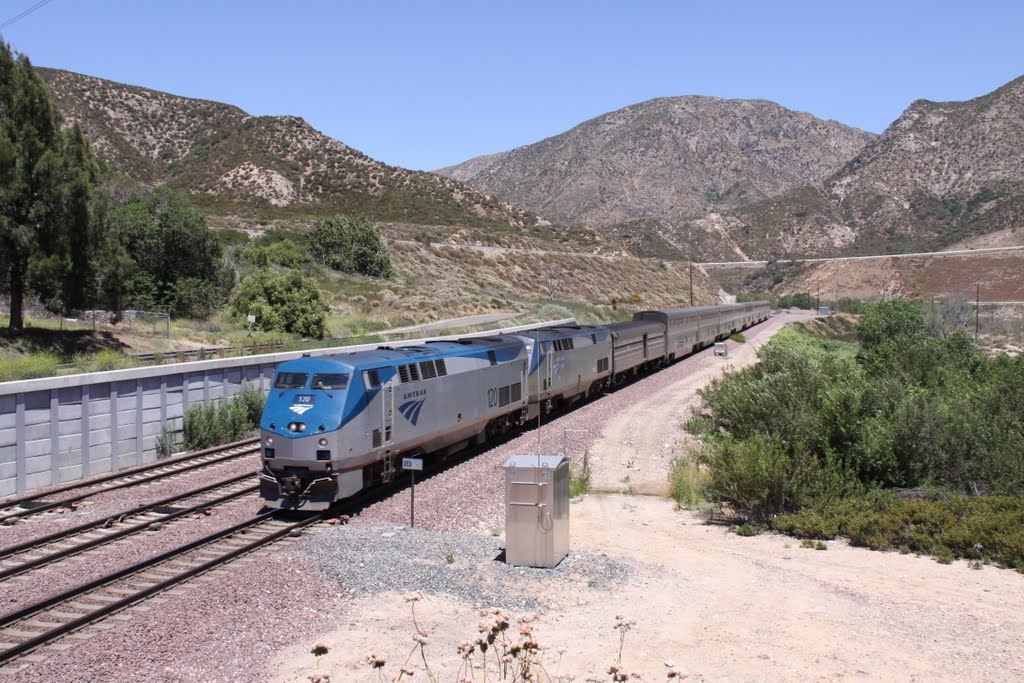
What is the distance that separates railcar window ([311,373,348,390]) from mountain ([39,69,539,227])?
7362 centimetres

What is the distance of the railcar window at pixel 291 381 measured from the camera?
16031 mm

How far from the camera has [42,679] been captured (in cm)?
895

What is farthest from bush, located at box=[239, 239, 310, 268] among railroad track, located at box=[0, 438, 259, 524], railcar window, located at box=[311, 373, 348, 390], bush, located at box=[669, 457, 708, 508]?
railcar window, located at box=[311, 373, 348, 390]

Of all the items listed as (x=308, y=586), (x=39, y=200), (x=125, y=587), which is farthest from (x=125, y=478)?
(x=39, y=200)

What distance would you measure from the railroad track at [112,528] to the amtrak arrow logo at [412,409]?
3533mm

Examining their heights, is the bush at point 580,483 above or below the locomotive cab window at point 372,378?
below

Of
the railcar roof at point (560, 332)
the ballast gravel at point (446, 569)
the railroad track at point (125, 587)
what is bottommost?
the ballast gravel at point (446, 569)

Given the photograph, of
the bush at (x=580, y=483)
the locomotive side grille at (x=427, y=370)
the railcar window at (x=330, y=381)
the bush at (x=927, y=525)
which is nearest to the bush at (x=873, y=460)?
the bush at (x=927, y=525)

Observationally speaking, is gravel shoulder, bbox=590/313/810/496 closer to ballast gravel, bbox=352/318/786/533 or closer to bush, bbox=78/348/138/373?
ballast gravel, bbox=352/318/786/533

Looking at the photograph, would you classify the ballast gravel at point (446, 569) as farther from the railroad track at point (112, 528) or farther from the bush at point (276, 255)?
the bush at point (276, 255)

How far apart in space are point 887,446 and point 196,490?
50.0ft

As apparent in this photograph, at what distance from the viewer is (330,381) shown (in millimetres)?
15859

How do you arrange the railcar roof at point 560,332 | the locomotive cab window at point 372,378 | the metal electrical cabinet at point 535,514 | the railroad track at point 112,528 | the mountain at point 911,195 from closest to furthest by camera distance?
the metal electrical cabinet at point 535,514 → the railroad track at point 112,528 → the locomotive cab window at point 372,378 → the railcar roof at point 560,332 → the mountain at point 911,195

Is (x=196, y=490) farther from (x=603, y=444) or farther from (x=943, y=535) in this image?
(x=943, y=535)
